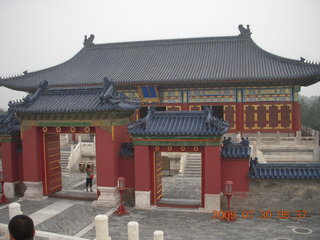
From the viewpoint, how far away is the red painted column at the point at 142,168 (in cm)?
1248

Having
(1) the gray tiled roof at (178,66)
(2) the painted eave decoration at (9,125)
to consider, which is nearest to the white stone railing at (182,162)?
(1) the gray tiled roof at (178,66)

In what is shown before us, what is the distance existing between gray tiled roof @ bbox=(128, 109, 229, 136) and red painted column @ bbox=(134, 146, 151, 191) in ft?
2.24

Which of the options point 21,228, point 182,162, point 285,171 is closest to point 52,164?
point 182,162

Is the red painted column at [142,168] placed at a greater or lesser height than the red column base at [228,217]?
greater

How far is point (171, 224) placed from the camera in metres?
10.9

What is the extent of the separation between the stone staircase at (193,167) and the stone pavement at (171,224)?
6.37 meters

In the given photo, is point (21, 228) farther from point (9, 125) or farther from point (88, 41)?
point (88, 41)

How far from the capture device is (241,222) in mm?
10891

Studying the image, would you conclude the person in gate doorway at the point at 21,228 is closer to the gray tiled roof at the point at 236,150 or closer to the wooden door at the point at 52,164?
the gray tiled roof at the point at 236,150

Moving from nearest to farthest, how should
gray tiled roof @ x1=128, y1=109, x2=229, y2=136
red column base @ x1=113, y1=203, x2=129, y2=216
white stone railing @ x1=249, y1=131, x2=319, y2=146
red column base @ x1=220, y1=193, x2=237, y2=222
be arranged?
red column base @ x1=220, y1=193, x2=237, y2=222
gray tiled roof @ x1=128, y1=109, x2=229, y2=136
red column base @ x1=113, y1=203, x2=129, y2=216
white stone railing @ x1=249, y1=131, x2=319, y2=146

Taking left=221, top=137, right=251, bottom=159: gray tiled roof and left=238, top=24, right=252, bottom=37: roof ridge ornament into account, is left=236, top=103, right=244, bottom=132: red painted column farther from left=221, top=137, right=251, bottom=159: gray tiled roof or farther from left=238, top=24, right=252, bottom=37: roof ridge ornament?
left=221, top=137, right=251, bottom=159: gray tiled roof

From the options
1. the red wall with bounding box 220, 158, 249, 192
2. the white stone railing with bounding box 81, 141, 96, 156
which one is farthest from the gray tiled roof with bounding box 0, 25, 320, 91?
the red wall with bounding box 220, 158, 249, 192

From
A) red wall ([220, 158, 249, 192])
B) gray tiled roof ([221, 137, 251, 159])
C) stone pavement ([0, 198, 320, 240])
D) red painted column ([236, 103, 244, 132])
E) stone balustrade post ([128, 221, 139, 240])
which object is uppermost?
red painted column ([236, 103, 244, 132])

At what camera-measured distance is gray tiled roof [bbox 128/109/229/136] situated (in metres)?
11.7
